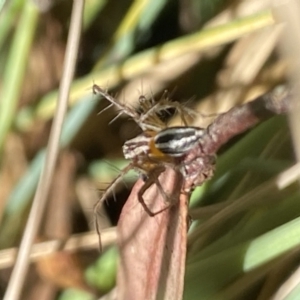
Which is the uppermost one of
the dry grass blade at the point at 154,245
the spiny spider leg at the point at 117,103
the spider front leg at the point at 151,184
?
the spiny spider leg at the point at 117,103

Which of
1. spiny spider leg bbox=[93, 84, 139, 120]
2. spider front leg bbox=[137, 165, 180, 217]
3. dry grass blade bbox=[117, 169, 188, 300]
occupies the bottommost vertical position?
dry grass blade bbox=[117, 169, 188, 300]

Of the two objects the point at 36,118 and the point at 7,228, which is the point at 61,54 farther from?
the point at 7,228

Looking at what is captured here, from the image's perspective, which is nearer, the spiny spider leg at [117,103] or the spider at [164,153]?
the spider at [164,153]

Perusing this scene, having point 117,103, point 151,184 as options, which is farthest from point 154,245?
point 117,103

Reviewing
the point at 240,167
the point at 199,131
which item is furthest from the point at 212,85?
the point at 199,131

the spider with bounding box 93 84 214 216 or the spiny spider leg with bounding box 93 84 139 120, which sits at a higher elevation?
the spiny spider leg with bounding box 93 84 139 120

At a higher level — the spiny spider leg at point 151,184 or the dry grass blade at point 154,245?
the spiny spider leg at point 151,184

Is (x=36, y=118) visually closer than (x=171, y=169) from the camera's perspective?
No

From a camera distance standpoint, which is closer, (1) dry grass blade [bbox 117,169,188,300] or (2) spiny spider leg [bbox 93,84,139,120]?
(1) dry grass blade [bbox 117,169,188,300]
